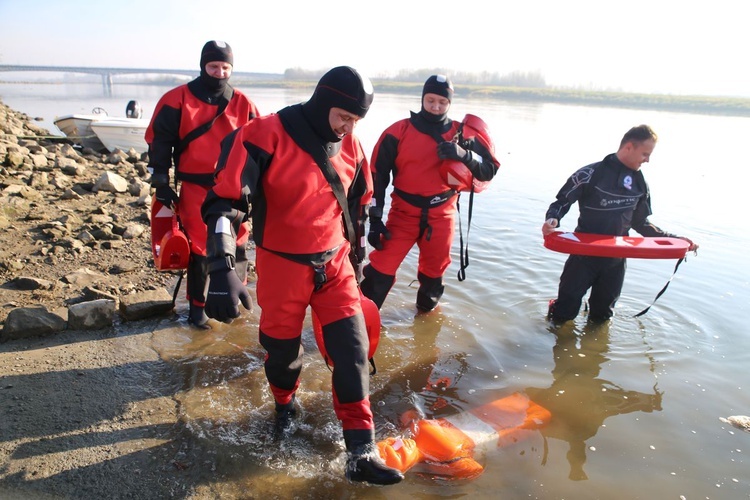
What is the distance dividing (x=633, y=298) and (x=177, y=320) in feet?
16.1

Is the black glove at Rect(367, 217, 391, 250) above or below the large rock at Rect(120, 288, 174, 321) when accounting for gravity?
above

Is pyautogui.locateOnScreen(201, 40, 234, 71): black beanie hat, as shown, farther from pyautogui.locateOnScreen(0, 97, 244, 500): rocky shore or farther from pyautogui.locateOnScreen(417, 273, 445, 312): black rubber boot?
pyautogui.locateOnScreen(417, 273, 445, 312): black rubber boot

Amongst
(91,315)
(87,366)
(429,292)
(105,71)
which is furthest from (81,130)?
(105,71)

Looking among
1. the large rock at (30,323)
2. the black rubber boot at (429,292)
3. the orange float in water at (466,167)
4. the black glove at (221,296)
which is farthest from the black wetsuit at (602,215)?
the large rock at (30,323)

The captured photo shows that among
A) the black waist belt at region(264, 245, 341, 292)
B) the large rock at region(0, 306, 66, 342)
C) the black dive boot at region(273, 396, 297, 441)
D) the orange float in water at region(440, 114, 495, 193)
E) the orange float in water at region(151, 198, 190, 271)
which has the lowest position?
the black dive boot at region(273, 396, 297, 441)

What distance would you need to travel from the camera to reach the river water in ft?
10.1

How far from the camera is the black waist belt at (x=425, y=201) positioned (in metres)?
4.51

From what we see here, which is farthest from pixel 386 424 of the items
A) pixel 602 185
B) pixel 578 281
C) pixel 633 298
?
pixel 633 298

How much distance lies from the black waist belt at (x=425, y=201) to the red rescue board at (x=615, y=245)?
0.96m

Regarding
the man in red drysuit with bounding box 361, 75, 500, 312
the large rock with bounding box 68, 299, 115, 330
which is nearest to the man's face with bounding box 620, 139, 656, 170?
the man in red drysuit with bounding box 361, 75, 500, 312

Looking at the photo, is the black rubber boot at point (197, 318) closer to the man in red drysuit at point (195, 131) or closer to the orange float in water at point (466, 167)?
the man in red drysuit at point (195, 131)

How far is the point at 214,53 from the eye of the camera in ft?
13.8

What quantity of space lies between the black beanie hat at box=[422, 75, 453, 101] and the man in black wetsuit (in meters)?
1.29

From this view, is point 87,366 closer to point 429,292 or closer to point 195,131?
point 195,131
